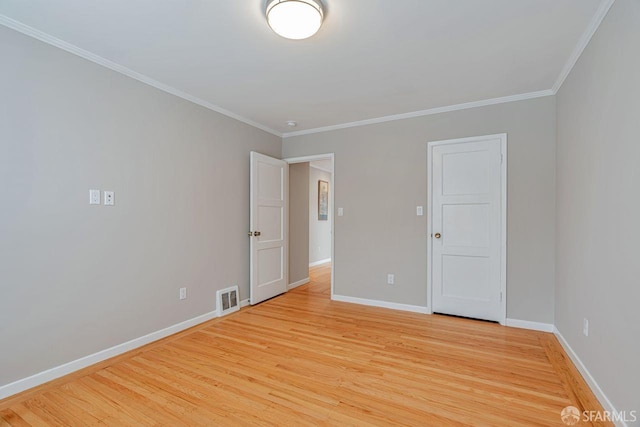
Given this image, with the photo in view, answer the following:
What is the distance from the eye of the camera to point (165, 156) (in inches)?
117

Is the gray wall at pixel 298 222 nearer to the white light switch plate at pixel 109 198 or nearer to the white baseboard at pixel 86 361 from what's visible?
the white baseboard at pixel 86 361

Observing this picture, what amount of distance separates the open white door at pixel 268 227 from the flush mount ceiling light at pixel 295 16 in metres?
2.20

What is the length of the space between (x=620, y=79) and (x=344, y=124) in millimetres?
2844

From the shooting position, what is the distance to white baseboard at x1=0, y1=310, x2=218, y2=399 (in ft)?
6.58

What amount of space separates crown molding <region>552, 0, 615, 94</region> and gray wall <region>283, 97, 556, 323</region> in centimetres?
44

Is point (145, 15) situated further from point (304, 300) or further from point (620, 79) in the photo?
point (304, 300)

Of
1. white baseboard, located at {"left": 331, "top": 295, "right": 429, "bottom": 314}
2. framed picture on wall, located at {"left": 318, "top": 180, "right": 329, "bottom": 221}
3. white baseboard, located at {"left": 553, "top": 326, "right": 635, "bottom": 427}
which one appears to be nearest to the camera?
white baseboard, located at {"left": 553, "top": 326, "right": 635, "bottom": 427}

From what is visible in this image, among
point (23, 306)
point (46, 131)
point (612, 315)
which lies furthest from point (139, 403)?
point (612, 315)

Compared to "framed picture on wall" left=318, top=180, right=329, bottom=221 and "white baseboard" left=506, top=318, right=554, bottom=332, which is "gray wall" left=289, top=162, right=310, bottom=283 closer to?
"framed picture on wall" left=318, top=180, right=329, bottom=221

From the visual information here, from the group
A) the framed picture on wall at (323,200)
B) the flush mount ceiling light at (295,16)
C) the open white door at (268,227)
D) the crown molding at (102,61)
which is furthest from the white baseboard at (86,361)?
the framed picture on wall at (323,200)

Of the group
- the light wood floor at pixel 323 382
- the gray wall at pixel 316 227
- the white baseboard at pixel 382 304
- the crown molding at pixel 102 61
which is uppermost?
the crown molding at pixel 102 61

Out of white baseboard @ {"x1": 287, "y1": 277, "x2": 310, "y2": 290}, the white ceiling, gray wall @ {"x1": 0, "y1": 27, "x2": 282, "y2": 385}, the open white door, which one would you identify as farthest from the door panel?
gray wall @ {"x1": 0, "y1": 27, "x2": 282, "y2": 385}

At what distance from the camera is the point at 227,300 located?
11.9 ft

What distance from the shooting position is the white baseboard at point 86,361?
6.58 feet
